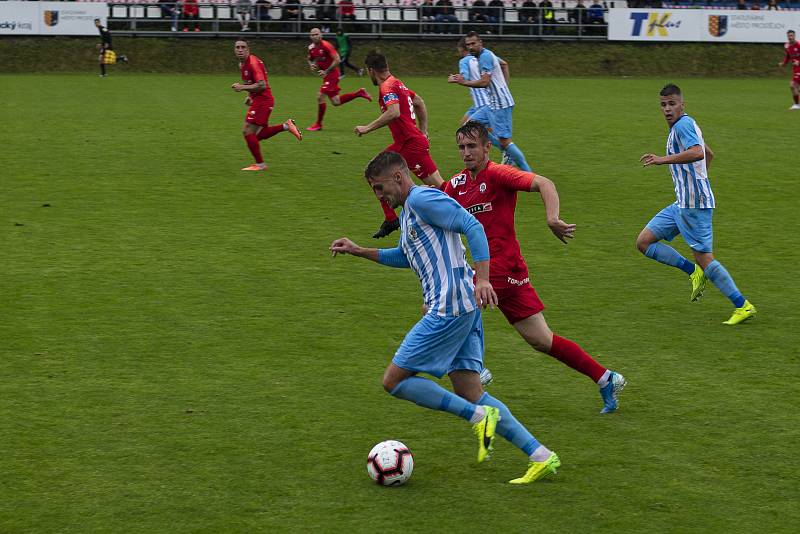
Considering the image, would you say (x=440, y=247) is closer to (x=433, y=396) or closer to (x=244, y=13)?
(x=433, y=396)

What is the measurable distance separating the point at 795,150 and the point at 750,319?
1263 cm

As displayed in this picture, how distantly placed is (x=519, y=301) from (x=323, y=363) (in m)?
2.07

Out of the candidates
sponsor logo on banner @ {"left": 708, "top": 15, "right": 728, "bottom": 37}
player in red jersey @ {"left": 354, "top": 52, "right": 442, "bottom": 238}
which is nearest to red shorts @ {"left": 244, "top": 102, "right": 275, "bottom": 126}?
player in red jersey @ {"left": 354, "top": 52, "right": 442, "bottom": 238}

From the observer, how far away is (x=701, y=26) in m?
46.1

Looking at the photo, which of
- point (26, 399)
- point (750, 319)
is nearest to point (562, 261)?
point (750, 319)

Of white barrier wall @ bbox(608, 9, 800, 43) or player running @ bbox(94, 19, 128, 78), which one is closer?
player running @ bbox(94, 19, 128, 78)

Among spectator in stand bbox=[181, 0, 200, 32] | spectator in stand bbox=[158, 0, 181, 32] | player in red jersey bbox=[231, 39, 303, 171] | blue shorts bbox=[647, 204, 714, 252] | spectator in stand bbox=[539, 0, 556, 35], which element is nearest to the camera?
blue shorts bbox=[647, 204, 714, 252]

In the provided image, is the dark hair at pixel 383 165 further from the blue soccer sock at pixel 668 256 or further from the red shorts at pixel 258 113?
the red shorts at pixel 258 113

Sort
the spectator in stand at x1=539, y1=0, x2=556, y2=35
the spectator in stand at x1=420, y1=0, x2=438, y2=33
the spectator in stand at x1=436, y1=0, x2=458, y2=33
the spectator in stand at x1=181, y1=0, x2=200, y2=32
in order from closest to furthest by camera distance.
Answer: the spectator in stand at x1=181, y1=0, x2=200, y2=32, the spectator in stand at x1=436, y1=0, x2=458, y2=33, the spectator in stand at x1=420, y1=0, x2=438, y2=33, the spectator in stand at x1=539, y1=0, x2=556, y2=35

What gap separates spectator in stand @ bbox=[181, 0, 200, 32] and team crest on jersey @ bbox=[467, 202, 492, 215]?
3949 centimetres

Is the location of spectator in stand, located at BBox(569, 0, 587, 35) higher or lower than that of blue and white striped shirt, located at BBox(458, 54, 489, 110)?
higher

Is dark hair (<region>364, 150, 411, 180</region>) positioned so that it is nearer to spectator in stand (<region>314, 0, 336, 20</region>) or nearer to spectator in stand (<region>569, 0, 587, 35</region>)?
spectator in stand (<region>314, 0, 336, 20</region>)

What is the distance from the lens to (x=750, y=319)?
393 inches

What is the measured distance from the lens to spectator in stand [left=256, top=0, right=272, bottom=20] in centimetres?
4431
